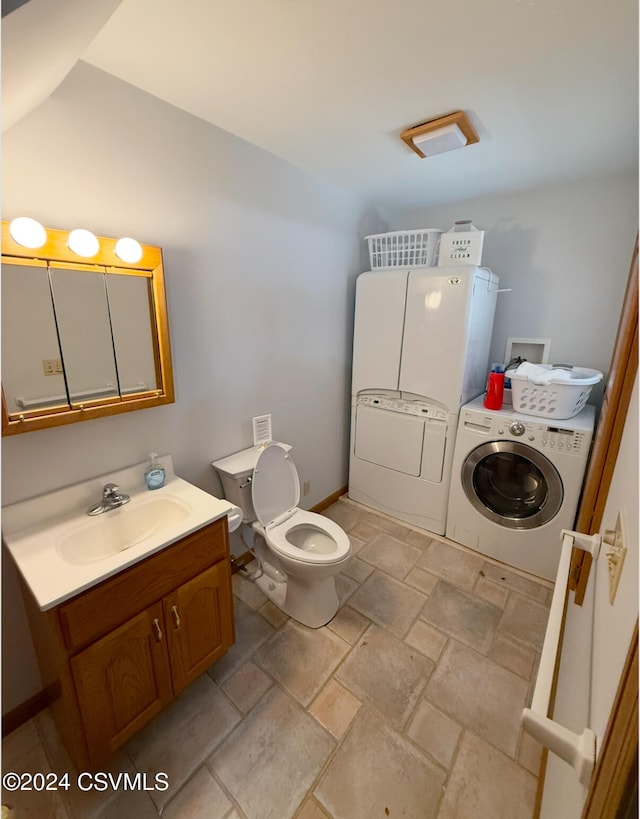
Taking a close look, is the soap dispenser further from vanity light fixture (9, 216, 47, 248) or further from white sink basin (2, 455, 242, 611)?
vanity light fixture (9, 216, 47, 248)

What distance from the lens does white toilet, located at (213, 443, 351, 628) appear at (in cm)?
170

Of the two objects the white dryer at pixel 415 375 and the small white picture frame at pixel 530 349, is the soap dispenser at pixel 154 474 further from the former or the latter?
the small white picture frame at pixel 530 349

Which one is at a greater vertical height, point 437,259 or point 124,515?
point 437,259

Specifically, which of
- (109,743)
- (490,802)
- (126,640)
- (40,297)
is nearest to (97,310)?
(40,297)

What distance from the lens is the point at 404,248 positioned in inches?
92.8

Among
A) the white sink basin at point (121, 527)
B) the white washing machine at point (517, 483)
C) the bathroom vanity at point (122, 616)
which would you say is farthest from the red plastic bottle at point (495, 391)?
the white sink basin at point (121, 527)

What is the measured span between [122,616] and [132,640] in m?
0.11

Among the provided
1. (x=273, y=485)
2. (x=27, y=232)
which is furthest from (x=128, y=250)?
(x=273, y=485)

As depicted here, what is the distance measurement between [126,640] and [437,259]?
258cm

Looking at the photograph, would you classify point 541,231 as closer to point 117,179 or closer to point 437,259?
point 437,259

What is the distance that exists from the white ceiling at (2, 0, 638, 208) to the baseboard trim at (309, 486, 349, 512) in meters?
2.34

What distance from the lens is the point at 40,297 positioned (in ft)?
3.94

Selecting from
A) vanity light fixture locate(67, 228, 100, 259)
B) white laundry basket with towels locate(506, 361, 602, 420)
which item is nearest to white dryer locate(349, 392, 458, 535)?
white laundry basket with towels locate(506, 361, 602, 420)

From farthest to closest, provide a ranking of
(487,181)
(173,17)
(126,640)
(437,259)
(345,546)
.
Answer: (437,259) < (487,181) < (345,546) < (126,640) < (173,17)
